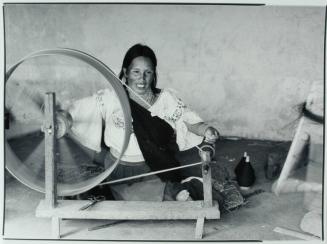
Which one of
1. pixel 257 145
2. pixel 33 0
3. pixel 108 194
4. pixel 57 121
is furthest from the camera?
pixel 257 145

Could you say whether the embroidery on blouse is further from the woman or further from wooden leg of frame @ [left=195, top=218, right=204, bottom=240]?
wooden leg of frame @ [left=195, top=218, right=204, bottom=240]

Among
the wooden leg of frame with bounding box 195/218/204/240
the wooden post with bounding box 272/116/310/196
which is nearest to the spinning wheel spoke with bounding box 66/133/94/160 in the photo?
the wooden leg of frame with bounding box 195/218/204/240

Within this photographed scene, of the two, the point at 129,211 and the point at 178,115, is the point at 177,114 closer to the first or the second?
the point at 178,115

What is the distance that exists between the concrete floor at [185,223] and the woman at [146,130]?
20 centimetres

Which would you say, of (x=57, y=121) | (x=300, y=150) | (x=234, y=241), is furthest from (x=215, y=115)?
(x=57, y=121)

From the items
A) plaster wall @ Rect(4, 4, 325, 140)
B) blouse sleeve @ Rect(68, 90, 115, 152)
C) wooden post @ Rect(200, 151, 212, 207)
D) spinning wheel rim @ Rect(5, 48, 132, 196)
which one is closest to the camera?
spinning wheel rim @ Rect(5, 48, 132, 196)

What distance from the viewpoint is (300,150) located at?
2781 millimetres

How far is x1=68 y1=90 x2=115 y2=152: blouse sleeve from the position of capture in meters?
2.43

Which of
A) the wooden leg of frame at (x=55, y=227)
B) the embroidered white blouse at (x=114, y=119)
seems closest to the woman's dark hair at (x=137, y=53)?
the embroidered white blouse at (x=114, y=119)

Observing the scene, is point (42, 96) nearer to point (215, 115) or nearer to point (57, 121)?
point (57, 121)

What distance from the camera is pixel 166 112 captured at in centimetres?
269

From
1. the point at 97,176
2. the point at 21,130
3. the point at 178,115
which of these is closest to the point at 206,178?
the point at 178,115

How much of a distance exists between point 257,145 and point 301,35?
0.89 meters

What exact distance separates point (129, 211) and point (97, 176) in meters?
0.31
